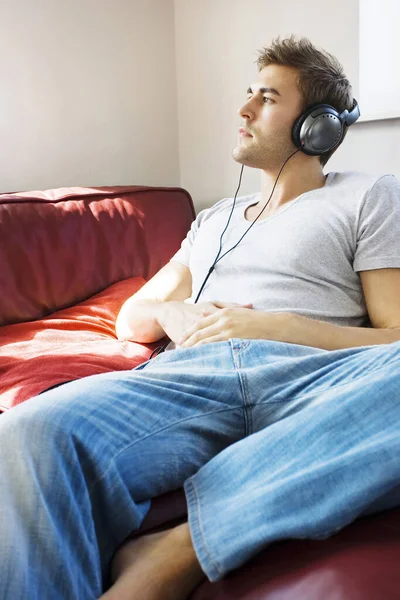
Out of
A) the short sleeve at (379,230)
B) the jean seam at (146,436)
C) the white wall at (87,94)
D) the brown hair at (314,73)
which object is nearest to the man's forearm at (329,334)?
the short sleeve at (379,230)

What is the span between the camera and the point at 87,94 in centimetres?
223

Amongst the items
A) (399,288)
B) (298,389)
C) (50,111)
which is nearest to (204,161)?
(50,111)

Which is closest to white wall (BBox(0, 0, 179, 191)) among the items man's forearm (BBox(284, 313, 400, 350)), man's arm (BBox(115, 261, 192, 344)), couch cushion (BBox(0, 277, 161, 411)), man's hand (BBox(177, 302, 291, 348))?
couch cushion (BBox(0, 277, 161, 411))

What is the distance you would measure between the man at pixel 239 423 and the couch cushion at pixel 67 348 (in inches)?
6.2

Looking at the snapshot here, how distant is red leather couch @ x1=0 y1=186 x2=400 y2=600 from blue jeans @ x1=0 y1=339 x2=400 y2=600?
0.03 m

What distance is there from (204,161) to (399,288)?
139 centimetres

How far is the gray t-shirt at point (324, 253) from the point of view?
4.07 feet

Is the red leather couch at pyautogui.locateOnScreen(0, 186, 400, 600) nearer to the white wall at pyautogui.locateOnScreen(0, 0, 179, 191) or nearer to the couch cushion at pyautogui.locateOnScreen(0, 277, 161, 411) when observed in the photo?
the couch cushion at pyautogui.locateOnScreen(0, 277, 161, 411)

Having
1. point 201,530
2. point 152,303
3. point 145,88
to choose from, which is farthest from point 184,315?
point 145,88

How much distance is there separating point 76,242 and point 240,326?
2.64 ft

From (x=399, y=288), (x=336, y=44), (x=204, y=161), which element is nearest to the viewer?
(x=399, y=288)

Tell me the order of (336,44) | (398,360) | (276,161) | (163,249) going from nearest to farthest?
1. (398,360)
2. (276,161)
3. (336,44)
4. (163,249)

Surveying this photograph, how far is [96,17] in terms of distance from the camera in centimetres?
223

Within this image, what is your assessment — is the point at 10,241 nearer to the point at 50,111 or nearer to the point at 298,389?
the point at 50,111
